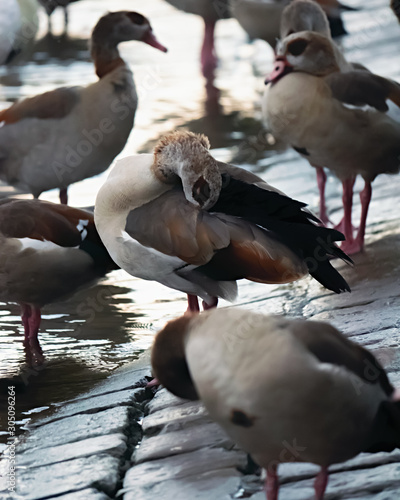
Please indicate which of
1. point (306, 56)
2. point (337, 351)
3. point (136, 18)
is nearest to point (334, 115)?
point (306, 56)

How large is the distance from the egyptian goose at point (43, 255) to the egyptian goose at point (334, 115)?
63.7 inches

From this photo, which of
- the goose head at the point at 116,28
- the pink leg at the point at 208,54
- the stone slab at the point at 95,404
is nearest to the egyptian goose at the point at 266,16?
the pink leg at the point at 208,54

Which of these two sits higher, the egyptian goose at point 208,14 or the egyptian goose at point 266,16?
the egyptian goose at point 266,16

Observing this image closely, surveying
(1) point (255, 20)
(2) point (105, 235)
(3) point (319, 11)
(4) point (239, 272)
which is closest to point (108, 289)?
(2) point (105, 235)

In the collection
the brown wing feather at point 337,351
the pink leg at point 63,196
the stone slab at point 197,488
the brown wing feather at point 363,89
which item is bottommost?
the pink leg at point 63,196

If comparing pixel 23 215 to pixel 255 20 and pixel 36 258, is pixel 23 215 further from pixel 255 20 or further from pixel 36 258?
pixel 255 20

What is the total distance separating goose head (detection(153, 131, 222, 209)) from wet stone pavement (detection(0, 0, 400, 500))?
0.84m

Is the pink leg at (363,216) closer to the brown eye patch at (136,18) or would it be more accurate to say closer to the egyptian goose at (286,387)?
the brown eye patch at (136,18)

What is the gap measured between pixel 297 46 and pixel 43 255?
92.5 inches

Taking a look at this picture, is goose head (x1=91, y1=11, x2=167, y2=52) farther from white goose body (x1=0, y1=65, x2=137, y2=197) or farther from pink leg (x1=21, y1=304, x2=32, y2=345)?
pink leg (x1=21, y1=304, x2=32, y2=345)

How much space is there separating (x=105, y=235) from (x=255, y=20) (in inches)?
232

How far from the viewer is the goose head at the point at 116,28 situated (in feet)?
22.1

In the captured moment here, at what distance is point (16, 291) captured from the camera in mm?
4750

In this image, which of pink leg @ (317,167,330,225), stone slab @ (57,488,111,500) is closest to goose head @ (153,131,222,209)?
stone slab @ (57,488,111,500)
